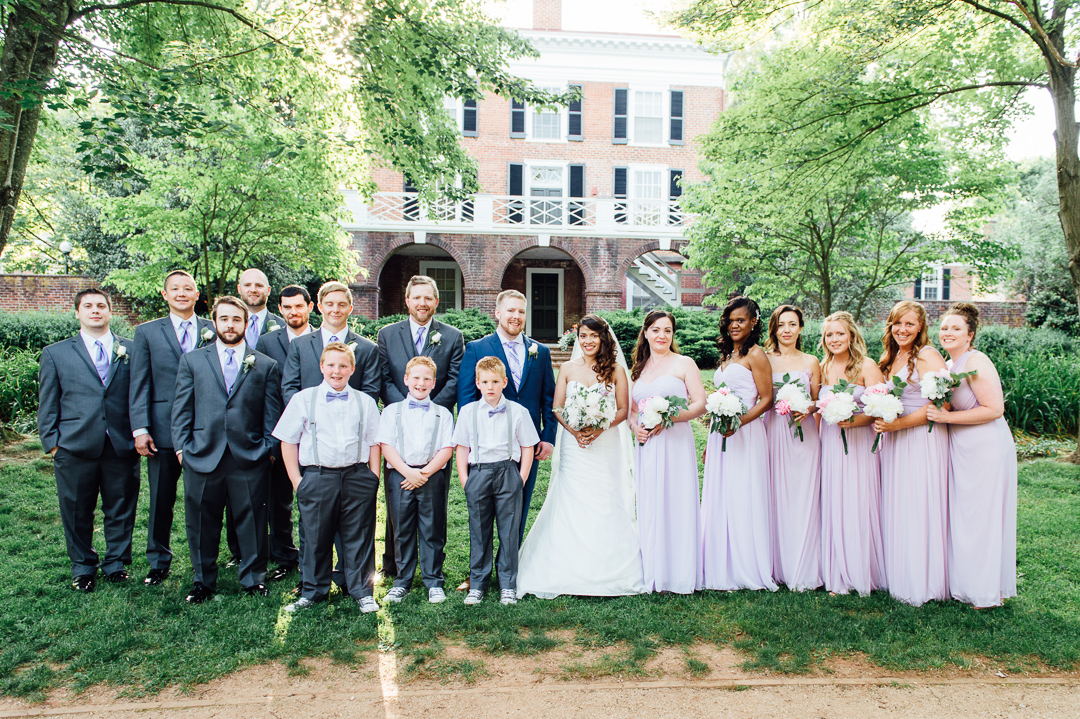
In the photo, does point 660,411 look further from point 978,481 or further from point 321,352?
point 321,352

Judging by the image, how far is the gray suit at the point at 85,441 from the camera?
504 cm

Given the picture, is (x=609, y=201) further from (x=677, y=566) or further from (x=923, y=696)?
(x=923, y=696)

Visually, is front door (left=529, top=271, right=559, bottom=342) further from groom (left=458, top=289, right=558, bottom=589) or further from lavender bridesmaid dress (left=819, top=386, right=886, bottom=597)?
lavender bridesmaid dress (left=819, top=386, right=886, bottom=597)

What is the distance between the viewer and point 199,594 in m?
4.80

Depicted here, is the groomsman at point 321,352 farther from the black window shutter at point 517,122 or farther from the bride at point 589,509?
the black window shutter at point 517,122

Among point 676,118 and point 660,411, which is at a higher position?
point 676,118

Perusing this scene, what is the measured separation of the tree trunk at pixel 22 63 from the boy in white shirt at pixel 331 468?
174 inches

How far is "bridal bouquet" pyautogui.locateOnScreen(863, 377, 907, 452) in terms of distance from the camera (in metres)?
4.66

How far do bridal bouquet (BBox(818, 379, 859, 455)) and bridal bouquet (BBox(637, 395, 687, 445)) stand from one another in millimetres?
1015

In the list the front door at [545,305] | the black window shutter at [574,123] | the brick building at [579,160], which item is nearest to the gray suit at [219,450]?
the brick building at [579,160]

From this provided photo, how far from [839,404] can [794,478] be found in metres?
0.77

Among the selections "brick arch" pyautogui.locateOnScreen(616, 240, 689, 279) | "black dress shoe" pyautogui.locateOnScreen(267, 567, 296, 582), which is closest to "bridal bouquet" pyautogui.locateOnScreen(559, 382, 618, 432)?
"black dress shoe" pyautogui.locateOnScreen(267, 567, 296, 582)

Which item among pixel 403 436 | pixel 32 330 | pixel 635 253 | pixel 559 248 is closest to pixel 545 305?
pixel 559 248

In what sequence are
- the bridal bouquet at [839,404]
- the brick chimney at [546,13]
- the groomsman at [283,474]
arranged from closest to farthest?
the bridal bouquet at [839,404] → the groomsman at [283,474] → the brick chimney at [546,13]
